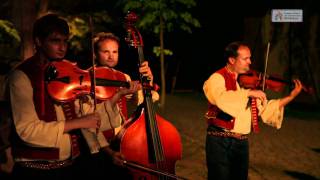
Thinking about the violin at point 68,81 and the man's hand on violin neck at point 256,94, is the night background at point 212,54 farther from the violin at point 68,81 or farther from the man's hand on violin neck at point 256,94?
the man's hand on violin neck at point 256,94

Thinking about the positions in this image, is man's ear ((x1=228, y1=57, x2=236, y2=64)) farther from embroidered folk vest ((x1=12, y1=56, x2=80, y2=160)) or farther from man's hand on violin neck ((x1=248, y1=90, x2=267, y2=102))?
embroidered folk vest ((x1=12, y1=56, x2=80, y2=160))

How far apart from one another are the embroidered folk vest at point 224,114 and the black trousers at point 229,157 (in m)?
0.14

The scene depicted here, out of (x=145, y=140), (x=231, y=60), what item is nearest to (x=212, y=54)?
(x=231, y=60)

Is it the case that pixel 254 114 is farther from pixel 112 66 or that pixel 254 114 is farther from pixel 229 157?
pixel 112 66

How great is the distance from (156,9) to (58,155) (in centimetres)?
1050

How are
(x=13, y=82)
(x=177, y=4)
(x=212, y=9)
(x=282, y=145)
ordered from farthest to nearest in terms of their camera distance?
(x=212, y=9) → (x=177, y=4) → (x=282, y=145) → (x=13, y=82)

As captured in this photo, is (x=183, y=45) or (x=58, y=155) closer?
(x=58, y=155)

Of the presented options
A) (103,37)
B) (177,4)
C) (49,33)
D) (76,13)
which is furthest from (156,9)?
(49,33)

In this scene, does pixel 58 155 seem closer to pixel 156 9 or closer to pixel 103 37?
pixel 103 37

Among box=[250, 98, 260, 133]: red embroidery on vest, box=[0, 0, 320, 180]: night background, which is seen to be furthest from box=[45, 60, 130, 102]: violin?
box=[250, 98, 260, 133]: red embroidery on vest

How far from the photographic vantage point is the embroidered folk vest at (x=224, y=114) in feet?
13.9

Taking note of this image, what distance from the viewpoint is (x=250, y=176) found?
270 inches

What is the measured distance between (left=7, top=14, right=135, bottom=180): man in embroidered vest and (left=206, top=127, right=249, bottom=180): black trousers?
5.65 feet

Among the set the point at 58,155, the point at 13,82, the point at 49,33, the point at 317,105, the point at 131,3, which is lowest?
the point at 317,105
